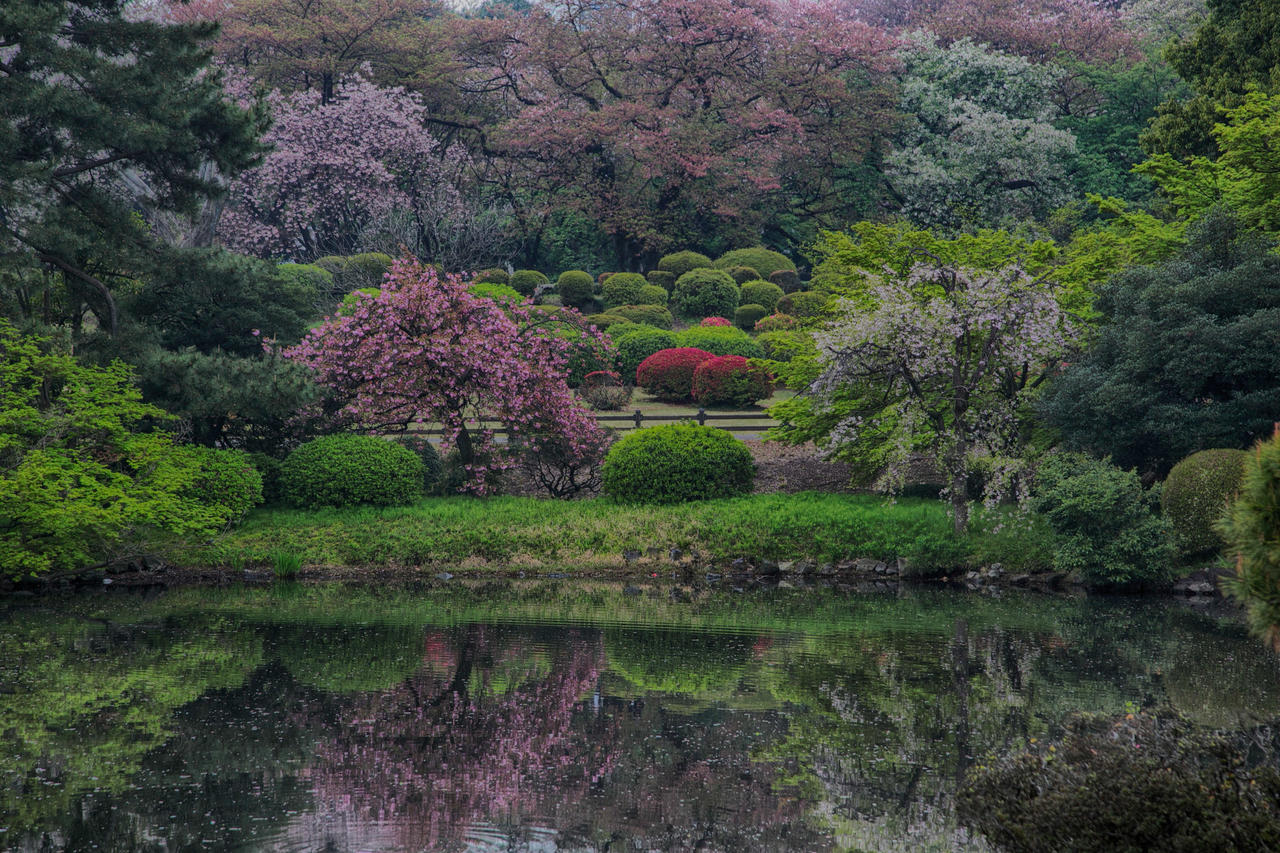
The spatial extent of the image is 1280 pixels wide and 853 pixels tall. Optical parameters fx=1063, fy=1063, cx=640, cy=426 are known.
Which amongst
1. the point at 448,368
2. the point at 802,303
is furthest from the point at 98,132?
the point at 802,303

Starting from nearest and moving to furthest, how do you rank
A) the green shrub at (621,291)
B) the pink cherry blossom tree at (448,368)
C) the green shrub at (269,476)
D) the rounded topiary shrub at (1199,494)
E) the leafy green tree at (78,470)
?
the leafy green tree at (78,470) < the rounded topiary shrub at (1199,494) < the green shrub at (269,476) < the pink cherry blossom tree at (448,368) < the green shrub at (621,291)

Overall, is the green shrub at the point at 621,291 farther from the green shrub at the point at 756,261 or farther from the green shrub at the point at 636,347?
the green shrub at the point at 636,347

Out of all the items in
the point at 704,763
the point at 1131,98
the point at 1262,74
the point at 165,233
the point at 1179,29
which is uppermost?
the point at 1179,29

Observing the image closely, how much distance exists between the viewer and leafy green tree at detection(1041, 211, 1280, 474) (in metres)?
15.7

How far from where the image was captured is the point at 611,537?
1747cm

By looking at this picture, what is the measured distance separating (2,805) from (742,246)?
125ft

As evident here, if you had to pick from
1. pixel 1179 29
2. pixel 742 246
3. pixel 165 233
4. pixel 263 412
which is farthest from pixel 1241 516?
pixel 1179 29

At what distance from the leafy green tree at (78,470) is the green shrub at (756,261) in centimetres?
2583

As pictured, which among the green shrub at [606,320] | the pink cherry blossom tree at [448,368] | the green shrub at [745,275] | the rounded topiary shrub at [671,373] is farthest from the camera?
the green shrub at [745,275]

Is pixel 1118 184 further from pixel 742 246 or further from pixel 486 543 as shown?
pixel 486 543

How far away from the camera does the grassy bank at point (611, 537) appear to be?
16.8 meters

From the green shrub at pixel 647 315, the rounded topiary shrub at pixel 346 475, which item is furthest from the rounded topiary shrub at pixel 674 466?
the green shrub at pixel 647 315

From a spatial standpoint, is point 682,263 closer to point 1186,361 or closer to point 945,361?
point 945,361

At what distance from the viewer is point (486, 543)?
17.2 meters
